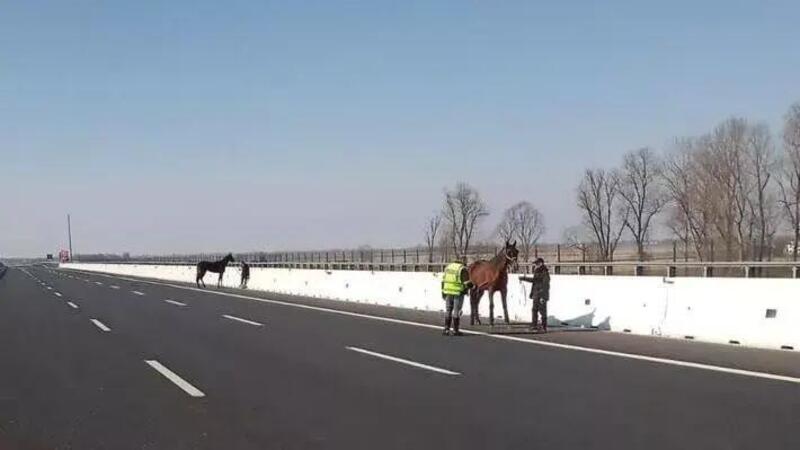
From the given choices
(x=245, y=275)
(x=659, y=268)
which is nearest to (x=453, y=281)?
(x=659, y=268)

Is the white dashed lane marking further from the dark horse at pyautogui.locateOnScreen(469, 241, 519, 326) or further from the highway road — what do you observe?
the dark horse at pyautogui.locateOnScreen(469, 241, 519, 326)

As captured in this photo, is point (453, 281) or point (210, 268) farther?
point (210, 268)

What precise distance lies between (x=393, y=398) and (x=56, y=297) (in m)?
30.8

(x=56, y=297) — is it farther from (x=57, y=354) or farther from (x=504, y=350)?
(x=504, y=350)

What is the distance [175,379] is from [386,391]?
336 centimetres

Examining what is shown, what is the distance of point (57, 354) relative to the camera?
51.8ft

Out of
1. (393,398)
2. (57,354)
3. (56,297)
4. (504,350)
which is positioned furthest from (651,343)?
(56,297)

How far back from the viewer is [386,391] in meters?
11.1

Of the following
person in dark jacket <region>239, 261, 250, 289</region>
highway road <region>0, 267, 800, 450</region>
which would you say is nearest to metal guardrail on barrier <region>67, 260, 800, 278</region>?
person in dark jacket <region>239, 261, 250, 289</region>

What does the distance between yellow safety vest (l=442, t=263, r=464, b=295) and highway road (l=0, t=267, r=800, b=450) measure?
1.15m

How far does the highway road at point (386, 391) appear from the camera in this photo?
829 cm

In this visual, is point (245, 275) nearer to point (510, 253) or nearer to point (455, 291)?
point (510, 253)

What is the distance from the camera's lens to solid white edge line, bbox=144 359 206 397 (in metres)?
11.2

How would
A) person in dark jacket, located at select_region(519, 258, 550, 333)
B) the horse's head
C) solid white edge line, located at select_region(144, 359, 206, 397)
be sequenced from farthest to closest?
the horse's head, person in dark jacket, located at select_region(519, 258, 550, 333), solid white edge line, located at select_region(144, 359, 206, 397)
